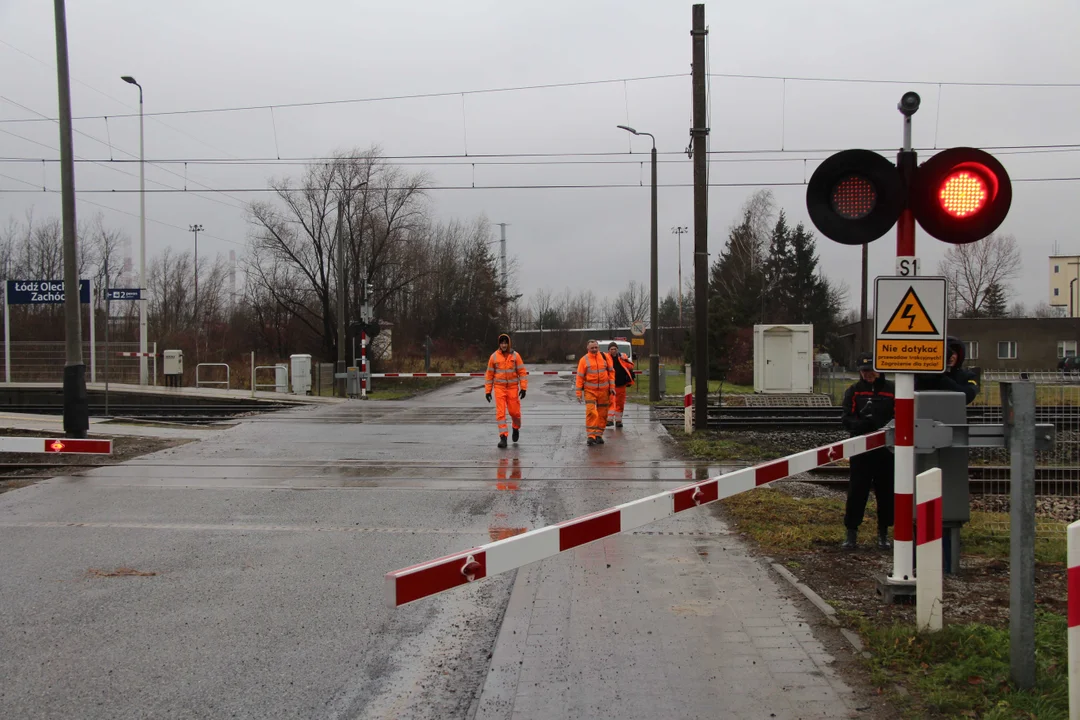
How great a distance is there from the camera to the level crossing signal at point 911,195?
15.9 feet

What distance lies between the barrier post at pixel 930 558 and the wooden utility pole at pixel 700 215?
11.5 m

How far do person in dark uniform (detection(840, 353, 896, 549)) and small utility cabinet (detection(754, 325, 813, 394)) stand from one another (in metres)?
19.8

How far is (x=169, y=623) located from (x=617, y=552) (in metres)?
3.40

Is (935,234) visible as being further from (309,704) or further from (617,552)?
(309,704)

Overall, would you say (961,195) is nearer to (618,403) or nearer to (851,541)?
(851,541)

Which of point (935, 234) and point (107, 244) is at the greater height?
point (107, 244)

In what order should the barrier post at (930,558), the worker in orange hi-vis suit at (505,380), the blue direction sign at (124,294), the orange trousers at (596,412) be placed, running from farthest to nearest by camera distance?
the blue direction sign at (124,294), the orange trousers at (596,412), the worker in orange hi-vis suit at (505,380), the barrier post at (930,558)

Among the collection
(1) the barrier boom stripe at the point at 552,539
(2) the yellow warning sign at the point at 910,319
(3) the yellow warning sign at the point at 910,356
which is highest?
(2) the yellow warning sign at the point at 910,319

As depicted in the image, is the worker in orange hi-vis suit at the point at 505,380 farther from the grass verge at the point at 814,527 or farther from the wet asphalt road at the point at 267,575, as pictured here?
the grass verge at the point at 814,527

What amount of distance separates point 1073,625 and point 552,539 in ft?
7.34

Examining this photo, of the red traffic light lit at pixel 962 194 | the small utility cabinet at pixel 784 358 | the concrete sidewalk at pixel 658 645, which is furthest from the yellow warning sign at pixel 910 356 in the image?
the small utility cabinet at pixel 784 358

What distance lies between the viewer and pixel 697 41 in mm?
16047

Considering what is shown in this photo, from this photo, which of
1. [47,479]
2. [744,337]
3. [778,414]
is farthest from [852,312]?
[47,479]

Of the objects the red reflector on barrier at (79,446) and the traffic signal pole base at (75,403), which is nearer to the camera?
the red reflector on barrier at (79,446)
